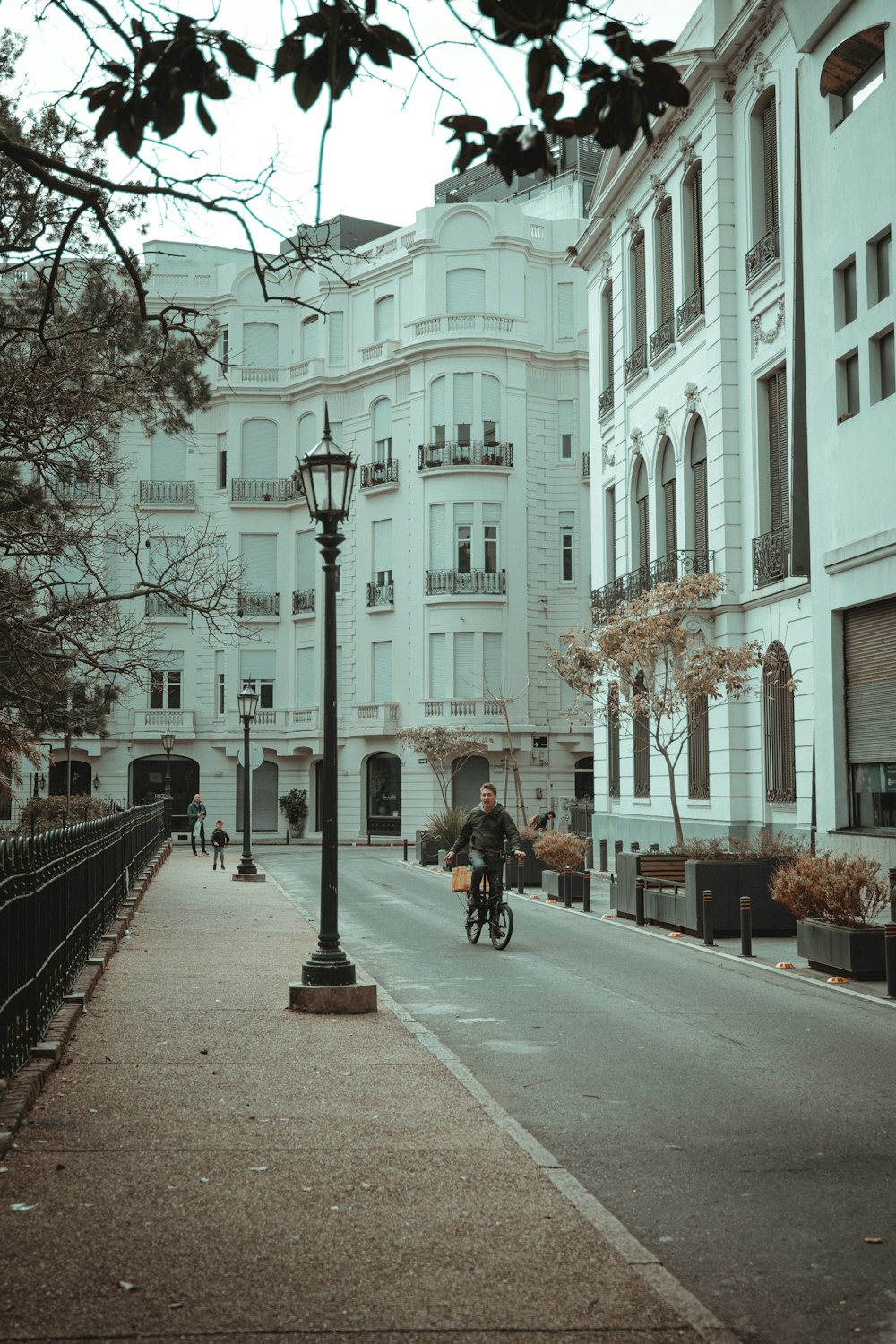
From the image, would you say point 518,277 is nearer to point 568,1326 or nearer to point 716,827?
point 716,827

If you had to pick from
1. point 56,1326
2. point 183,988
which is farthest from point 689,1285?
point 183,988

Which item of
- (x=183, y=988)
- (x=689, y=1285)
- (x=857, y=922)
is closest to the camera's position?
(x=689, y=1285)

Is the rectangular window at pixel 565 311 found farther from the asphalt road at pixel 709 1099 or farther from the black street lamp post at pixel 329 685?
the black street lamp post at pixel 329 685

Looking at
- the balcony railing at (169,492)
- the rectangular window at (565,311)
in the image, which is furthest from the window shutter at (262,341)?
the rectangular window at (565,311)

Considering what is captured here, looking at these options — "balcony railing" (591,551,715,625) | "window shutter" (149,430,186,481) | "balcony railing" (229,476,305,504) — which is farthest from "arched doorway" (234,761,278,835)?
"balcony railing" (591,551,715,625)

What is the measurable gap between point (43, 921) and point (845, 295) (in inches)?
646

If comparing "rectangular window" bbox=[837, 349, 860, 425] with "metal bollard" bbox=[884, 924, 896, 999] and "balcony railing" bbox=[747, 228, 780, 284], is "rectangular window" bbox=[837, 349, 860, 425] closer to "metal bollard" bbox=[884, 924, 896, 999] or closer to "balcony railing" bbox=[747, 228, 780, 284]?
"balcony railing" bbox=[747, 228, 780, 284]

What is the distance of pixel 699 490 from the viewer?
30.6 m

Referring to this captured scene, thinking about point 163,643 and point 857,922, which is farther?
point 163,643

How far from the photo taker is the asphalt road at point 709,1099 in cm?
532

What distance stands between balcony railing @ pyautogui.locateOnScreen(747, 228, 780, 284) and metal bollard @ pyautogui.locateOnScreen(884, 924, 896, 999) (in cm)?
1710

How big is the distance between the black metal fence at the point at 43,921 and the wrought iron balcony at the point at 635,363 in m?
21.9

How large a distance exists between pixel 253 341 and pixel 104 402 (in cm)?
4364

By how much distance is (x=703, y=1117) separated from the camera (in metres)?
7.90
